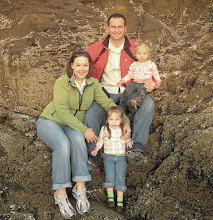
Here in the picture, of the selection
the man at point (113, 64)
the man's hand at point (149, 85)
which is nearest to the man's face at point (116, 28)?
the man at point (113, 64)

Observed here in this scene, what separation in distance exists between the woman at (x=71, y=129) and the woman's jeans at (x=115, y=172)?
0.25 m

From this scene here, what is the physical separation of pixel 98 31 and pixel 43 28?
0.97 m

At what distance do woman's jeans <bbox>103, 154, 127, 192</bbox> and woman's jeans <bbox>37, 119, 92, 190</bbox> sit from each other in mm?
239

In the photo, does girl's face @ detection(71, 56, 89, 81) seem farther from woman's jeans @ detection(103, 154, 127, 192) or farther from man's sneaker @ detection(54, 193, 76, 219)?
man's sneaker @ detection(54, 193, 76, 219)

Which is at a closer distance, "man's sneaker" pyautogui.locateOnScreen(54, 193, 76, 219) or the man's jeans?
"man's sneaker" pyautogui.locateOnScreen(54, 193, 76, 219)

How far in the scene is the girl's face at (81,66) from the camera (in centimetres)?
342

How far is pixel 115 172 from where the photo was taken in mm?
3275

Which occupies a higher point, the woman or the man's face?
the man's face

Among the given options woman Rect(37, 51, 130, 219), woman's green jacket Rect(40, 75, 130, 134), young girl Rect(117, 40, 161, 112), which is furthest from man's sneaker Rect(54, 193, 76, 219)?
young girl Rect(117, 40, 161, 112)

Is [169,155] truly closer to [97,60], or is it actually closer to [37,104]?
[97,60]

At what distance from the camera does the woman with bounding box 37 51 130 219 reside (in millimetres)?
3033

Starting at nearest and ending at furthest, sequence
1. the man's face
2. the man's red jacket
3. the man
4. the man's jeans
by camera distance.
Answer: the man's jeans < the man < the man's face < the man's red jacket

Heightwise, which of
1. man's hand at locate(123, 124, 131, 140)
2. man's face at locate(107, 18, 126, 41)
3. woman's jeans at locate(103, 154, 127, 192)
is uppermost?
man's face at locate(107, 18, 126, 41)

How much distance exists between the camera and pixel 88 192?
11.3 feet
